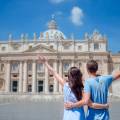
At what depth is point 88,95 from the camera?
162 inches

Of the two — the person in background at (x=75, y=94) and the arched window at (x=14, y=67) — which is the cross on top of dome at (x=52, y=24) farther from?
the person in background at (x=75, y=94)

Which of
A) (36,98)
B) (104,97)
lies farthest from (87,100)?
(36,98)

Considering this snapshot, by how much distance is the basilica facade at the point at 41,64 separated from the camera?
197ft

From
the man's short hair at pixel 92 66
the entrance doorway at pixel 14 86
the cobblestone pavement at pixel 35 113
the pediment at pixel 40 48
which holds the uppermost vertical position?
the pediment at pixel 40 48

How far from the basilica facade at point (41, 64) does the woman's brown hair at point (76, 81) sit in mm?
55276

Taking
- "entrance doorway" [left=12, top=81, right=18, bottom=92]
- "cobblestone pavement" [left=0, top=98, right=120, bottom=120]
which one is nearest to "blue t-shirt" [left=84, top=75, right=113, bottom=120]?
"cobblestone pavement" [left=0, top=98, right=120, bottom=120]

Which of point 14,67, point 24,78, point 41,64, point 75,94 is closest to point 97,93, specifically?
point 75,94

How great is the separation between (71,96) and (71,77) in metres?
0.27

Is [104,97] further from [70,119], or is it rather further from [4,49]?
[4,49]

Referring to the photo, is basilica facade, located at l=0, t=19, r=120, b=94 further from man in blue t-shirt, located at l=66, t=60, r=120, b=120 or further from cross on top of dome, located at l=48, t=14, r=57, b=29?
man in blue t-shirt, located at l=66, t=60, r=120, b=120

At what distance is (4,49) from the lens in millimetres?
62844

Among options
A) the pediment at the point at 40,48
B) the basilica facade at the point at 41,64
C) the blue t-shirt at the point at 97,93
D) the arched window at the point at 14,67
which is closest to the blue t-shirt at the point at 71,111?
the blue t-shirt at the point at 97,93

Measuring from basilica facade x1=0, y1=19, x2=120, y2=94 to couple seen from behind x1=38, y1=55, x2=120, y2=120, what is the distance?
55.3 m

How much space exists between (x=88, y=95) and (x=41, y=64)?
5570 cm
